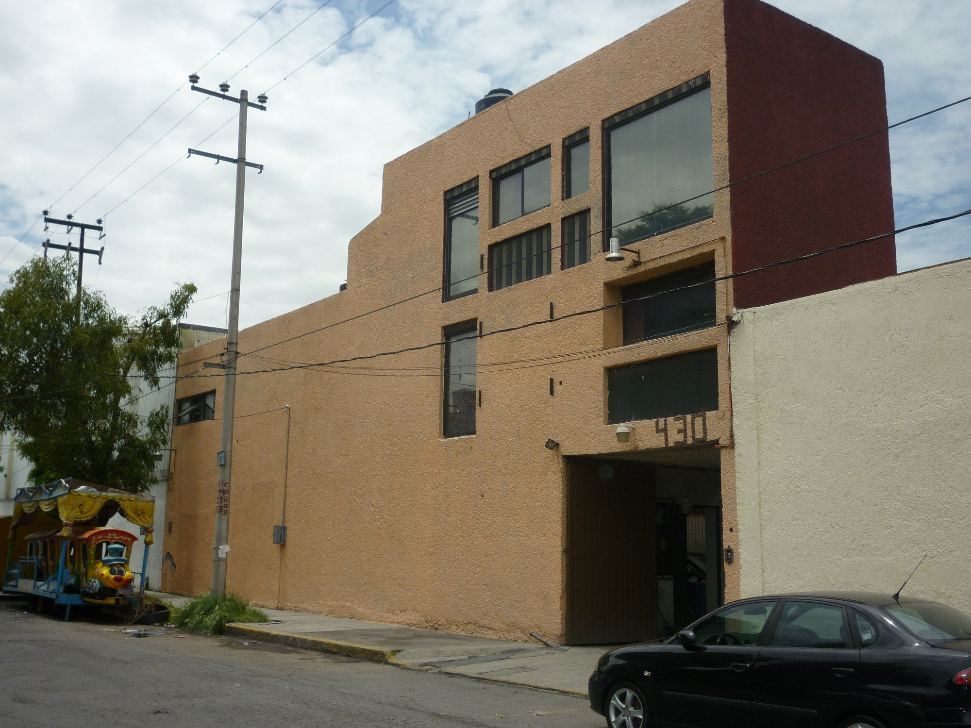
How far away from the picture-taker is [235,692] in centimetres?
1055

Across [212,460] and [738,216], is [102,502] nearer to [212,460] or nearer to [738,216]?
[212,460]

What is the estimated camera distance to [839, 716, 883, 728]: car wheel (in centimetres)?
664

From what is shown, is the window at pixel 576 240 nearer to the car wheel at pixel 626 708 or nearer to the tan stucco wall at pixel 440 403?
the tan stucco wall at pixel 440 403

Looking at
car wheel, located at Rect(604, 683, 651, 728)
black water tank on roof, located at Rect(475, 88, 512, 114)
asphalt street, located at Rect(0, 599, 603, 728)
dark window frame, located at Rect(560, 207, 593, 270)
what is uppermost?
black water tank on roof, located at Rect(475, 88, 512, 114)

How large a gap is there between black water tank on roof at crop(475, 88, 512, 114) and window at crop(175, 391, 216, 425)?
1200 cm

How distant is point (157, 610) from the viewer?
20.9m

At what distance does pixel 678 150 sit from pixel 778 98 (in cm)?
169

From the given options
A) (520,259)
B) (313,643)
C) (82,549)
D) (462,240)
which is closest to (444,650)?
(313,643)

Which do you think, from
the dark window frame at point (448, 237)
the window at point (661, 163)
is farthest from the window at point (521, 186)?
the window at point (661, 163)

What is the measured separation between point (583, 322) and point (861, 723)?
30.6 ft

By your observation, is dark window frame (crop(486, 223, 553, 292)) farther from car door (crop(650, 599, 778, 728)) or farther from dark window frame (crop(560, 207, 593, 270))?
car door (crop(650, 599, 778, 728))

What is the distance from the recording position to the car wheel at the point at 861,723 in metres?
6.64

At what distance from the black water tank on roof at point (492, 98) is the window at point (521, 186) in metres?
2.51

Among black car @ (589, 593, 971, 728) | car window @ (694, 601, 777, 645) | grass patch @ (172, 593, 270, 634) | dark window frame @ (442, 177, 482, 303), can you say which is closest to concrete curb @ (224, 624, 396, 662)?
grass patch @ (172, 593, 270, 634)
